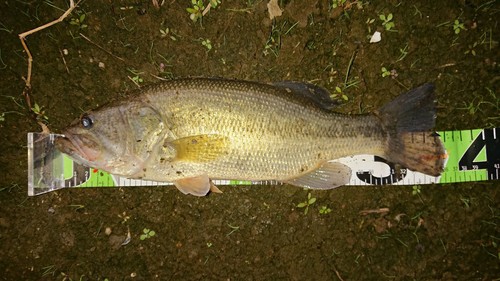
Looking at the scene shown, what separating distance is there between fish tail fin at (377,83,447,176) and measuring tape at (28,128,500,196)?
1.20 ft

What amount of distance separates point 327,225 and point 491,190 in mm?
1889

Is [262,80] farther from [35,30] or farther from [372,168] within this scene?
[35,30]

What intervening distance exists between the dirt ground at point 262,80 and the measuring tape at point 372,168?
0.47ft

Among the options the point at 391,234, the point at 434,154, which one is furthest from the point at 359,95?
the point at 391,234

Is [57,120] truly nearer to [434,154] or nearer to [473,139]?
[434,154]

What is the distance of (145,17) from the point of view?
12.5ft

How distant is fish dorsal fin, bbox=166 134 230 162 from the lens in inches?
125

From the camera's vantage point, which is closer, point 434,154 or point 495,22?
point 434,154

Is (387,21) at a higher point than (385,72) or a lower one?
higher

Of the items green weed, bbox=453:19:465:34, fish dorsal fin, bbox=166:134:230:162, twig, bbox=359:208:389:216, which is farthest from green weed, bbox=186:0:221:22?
twig, bbox=359:208:389:216

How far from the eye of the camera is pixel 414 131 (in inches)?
134

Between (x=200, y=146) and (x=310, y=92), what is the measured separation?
1243 millimetres

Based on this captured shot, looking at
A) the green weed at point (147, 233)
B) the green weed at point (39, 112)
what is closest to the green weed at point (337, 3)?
the green weed at point (147, 233)

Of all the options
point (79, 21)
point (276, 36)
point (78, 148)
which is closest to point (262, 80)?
point (276, 36)
